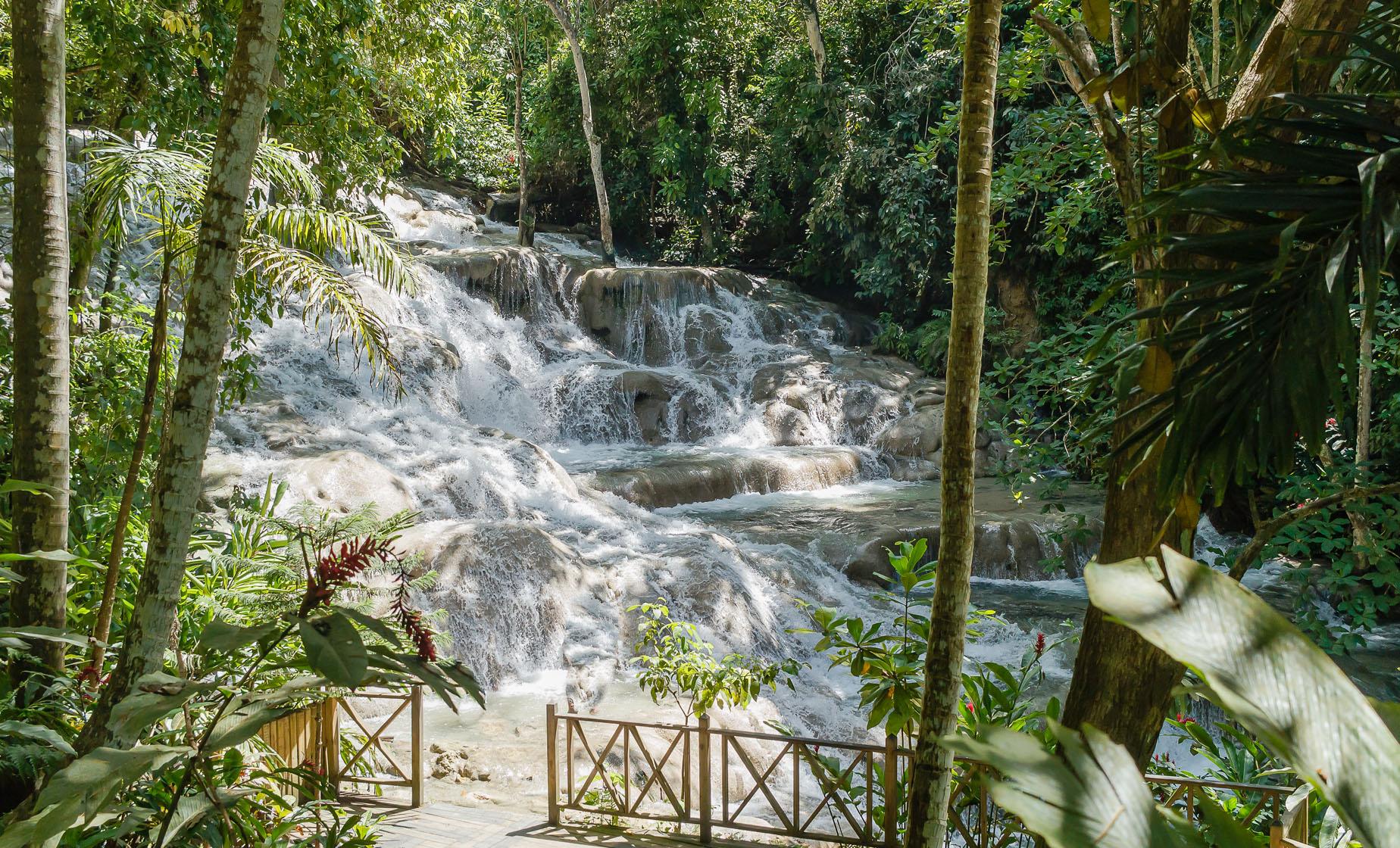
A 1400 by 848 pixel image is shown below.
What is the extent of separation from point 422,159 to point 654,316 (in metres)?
10.2

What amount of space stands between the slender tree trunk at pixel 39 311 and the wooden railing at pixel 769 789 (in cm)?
243

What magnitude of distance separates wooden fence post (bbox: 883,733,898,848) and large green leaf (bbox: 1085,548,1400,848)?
3.50m

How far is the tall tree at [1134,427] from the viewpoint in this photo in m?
2.41

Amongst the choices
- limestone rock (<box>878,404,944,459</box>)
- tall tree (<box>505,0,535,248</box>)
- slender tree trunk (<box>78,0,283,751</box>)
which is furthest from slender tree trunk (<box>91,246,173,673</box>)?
tall tree (<box>505,0,535,248</box>)

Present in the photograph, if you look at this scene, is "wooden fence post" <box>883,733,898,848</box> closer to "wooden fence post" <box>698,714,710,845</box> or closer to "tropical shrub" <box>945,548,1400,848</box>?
"wooden fence post" <box>698,714,710,845</box>

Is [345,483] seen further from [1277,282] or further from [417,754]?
[1277,282]

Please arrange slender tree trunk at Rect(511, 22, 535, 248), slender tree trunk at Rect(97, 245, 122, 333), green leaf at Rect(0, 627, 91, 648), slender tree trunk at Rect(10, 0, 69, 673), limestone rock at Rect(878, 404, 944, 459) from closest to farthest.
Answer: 1. green leaf at Rect(0, 627, 91, 648)
2. slender tree trunk at Rect(10, 0, 69, 673)
3. slender tree trunk at Rect(97, 245, 122, 333)
4. limestone rock at Rect(878, 404, 944, 459)
5. slender tree trunk at Rect(511, 22, 535, 248)

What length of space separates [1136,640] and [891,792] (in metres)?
1.93

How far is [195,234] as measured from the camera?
3.82m

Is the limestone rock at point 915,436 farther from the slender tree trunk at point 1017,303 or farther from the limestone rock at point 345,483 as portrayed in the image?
the limestone rock at point 345,483

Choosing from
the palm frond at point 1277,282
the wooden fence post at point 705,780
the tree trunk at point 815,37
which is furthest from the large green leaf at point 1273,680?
the tree trunk at point 815,37

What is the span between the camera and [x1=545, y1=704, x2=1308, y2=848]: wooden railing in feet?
13.1

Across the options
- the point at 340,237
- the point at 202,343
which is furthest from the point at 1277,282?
the point at 340,237

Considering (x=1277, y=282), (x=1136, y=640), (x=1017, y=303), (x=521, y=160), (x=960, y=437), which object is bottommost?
(x=1136, y=640)
